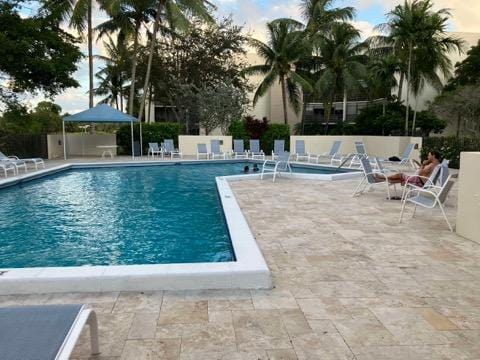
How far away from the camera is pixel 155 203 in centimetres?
867

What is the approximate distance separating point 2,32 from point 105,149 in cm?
775

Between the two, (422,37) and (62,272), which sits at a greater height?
(422,37)

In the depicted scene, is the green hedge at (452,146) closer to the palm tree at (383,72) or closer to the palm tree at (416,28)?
the palm tree at (416,28)

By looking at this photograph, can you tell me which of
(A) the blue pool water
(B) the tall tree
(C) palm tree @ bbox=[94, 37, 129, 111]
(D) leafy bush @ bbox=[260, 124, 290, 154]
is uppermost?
(C) palm tree @ bbox=[94, 37, 129, 111]

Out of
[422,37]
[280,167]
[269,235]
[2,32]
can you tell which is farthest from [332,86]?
[269,235]

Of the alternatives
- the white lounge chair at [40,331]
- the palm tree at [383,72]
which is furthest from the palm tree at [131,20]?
the white lounge chair at [40,331]

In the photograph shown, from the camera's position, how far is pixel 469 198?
5.13 metres

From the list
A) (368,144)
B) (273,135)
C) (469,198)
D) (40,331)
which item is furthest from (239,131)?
(40,331)

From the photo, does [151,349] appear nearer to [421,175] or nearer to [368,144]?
[421,175]

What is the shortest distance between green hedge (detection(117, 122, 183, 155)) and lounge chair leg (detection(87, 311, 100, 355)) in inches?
788

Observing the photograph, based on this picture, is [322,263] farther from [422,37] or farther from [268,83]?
[268,83]

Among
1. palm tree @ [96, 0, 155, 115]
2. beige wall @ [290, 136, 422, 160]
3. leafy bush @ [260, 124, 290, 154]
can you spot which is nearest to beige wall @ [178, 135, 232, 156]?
leafy bush @ [260, 124, 290, 154]

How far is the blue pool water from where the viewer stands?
17.3ft

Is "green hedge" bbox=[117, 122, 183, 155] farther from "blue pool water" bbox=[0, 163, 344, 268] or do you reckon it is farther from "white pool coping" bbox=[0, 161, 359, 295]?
"white pool coping" bbox=[0, 161, 359, 295]
